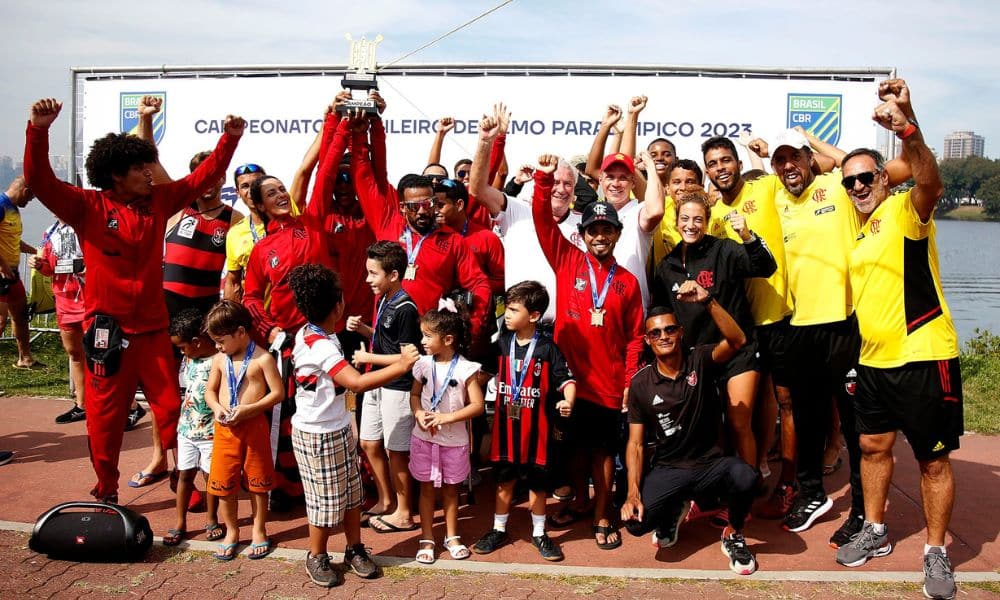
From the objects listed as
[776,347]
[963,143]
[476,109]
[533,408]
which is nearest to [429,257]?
[533,408]

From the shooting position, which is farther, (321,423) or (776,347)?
(776,347)

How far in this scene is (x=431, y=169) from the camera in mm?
5867

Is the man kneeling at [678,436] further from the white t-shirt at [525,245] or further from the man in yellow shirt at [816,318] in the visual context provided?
the white t-shirt at [525,245]

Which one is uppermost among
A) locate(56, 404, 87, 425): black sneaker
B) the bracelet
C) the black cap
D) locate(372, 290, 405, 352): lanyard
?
the bracelet

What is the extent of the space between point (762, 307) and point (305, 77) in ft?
15.8

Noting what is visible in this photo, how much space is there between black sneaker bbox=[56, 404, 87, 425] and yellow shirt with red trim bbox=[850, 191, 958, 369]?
6413 mm

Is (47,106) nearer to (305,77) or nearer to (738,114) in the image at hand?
(305,77)

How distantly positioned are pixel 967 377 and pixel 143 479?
27.8 ft

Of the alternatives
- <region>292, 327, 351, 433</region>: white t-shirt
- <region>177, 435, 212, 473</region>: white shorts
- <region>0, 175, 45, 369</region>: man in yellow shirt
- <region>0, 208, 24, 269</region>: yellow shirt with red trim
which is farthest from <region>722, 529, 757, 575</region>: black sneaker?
<region>0, 208, 24, 269</region>: yellow shirt with red trim

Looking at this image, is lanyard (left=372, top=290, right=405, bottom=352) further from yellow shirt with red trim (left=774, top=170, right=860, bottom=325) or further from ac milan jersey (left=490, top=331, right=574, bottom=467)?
yellow shirt with red trim (left=774, top=170, right=860, bottom=325)

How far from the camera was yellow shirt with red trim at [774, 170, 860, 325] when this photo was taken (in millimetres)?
4789

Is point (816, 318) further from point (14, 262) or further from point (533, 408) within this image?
point (14, 262)

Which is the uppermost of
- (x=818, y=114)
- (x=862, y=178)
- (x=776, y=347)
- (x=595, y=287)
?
(x=818, y=114)

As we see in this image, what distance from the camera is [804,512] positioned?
191 inches
